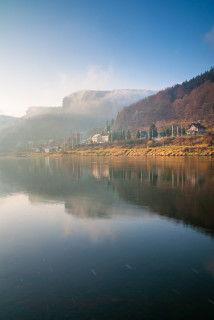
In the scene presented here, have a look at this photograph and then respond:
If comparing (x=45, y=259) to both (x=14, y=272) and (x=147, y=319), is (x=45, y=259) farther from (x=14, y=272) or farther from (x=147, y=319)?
(x=147, y=319)

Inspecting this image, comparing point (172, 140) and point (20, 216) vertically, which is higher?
point (172, 140)

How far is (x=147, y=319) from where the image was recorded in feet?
17.8

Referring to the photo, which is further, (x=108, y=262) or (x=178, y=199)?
(x=178, y=199)

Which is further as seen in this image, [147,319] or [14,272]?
[14,272]

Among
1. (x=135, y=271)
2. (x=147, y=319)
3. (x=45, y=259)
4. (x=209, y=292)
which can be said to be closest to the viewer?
(x=147, y=319)

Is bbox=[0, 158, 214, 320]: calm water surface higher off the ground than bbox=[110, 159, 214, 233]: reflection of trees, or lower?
higher

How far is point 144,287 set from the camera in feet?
21.8

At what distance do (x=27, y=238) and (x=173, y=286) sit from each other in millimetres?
7233

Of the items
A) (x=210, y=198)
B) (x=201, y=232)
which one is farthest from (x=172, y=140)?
(x=201, y=232)

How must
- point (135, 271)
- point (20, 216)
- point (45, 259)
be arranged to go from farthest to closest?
1. point (20, 216)
2. point (45, 259)
3. point (135, 271)

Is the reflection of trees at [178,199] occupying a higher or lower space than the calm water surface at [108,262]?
lower

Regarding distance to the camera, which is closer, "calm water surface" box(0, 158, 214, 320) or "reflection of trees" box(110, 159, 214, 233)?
"calm water surface" box(0, 158, 214, 320)

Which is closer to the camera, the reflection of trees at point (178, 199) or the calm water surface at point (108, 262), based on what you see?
the calm water surface at point (108, 262)

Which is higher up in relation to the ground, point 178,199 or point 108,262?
point 108,262
